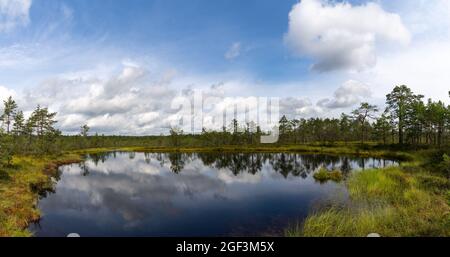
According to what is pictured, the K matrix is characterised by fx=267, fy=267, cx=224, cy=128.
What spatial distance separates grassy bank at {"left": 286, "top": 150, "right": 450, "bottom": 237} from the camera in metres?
13.3

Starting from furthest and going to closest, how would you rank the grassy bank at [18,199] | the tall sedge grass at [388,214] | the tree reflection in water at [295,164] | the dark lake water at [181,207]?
the tree reflection in water at [295,164] → the dark lake water at [181,207] → the grassy bank at [18,199] → the tall sedge grass at [388,214]

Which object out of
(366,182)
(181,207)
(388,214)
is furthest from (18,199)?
(366,182)

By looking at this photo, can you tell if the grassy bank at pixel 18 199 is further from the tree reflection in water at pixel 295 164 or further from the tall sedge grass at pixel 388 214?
the tall sedge grass at pixel 388 214

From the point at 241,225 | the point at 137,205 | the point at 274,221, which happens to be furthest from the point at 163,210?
the point at 274,221

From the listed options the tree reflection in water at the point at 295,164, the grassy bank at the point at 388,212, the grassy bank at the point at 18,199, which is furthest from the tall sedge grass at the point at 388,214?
the grassy bank at the point at 18,199

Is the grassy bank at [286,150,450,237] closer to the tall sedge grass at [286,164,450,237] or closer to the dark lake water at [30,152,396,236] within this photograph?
the tall sedge grass at [286,164,450,237]

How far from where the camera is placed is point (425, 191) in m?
20.9

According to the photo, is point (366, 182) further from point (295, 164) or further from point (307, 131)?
point (307, 131)

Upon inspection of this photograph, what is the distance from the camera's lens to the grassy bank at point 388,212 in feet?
43.6

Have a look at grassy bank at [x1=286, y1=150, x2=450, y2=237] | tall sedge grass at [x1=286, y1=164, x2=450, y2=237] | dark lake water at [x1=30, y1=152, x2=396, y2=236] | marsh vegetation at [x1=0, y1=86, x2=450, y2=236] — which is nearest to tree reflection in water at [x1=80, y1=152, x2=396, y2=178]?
marsh vegetation at [x1=0, y1=86, x2=450, y2=236]

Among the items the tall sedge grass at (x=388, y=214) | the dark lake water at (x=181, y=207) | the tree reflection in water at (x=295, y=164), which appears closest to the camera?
the tall sedge grass at (x=388, y=214)

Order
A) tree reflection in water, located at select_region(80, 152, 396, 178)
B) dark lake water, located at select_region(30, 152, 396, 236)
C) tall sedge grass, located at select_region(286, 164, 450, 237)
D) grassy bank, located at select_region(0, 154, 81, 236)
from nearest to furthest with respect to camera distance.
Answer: tall sedge grass, located at select_region(286, 164, 450, 237), grassy bank, located at select_region(0, 154, 81, 236), dark lake water, located at select_region(30, 152, 396, 236), tree reflection in water, located at select_region(80, 152, 396, 178)

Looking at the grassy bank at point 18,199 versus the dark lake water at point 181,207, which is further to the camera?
the dark lake water at point 181,207
